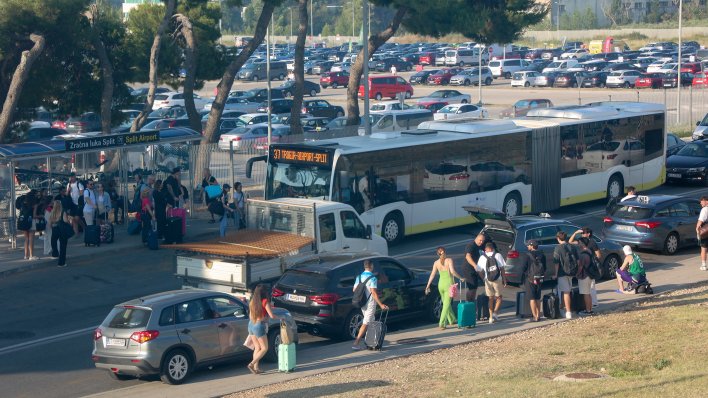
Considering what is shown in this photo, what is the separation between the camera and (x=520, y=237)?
2125 centimetres

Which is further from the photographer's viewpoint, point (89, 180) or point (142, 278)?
point (89, 180)

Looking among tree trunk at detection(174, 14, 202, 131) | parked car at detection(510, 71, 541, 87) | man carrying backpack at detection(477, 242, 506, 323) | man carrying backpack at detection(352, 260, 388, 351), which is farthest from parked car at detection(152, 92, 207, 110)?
man carrying backpack at detection(352, 260, 388, 351)

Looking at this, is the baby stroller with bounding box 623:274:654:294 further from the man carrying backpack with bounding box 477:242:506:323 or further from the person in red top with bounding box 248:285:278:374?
the person in red top with bounding box 248:285:278:374

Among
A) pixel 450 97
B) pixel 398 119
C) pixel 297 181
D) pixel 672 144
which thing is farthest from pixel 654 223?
pixel 450 97

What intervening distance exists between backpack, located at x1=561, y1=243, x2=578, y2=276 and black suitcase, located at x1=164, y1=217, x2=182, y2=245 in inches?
465

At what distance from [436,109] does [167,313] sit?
43.5 metres

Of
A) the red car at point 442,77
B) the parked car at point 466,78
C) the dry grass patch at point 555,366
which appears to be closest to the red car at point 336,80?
the red car at point 442,77

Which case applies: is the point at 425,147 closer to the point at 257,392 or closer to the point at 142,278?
the point at 142,278

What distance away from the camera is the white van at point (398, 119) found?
44.3m

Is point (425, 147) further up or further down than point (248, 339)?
further up

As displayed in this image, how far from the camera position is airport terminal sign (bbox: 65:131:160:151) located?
27038 millimetres

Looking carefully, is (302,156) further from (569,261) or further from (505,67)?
(505,67)

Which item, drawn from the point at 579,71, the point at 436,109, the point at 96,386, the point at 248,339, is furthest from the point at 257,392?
the point at 579,71

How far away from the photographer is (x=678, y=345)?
15.5m
